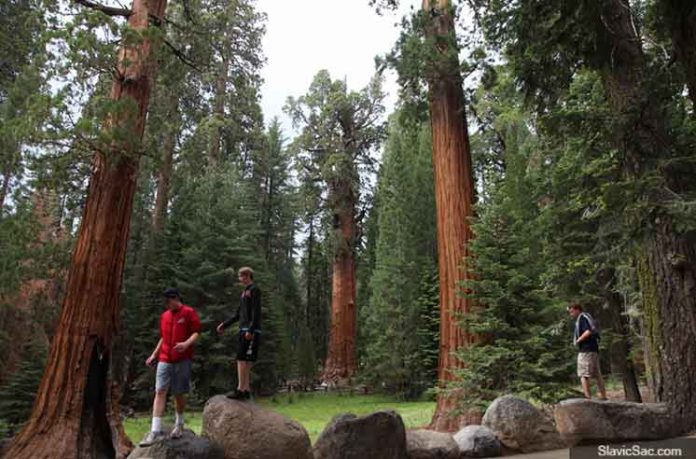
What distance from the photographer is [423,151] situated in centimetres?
2541

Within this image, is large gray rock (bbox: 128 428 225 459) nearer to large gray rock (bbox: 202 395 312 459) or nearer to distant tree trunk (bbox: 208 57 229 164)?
large gray rock (bbox: 202 395 312 459)

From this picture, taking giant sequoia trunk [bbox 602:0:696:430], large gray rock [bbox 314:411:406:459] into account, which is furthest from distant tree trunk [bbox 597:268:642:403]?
large gray rock [bbox 314:411:406:459]

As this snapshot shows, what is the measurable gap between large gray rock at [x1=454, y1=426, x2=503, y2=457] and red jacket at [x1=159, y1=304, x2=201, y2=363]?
3.11m

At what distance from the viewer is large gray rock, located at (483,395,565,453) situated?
5648 mm

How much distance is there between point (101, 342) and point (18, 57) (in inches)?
343

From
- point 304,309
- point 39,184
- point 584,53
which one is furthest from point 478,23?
point 304,309

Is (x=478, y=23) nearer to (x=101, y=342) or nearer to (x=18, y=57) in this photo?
(x=101, y=342)

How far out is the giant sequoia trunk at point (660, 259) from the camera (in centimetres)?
557

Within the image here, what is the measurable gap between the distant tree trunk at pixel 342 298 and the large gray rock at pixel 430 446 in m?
19.7

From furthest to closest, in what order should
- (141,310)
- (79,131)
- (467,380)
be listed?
(141,310) → (467,380) → (79,131)

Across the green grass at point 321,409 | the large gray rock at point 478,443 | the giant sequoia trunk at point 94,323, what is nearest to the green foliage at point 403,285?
the green grass at point 321,409

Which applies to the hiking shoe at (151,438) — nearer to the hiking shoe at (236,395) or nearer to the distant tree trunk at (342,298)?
the hiking shoe at (236,395)

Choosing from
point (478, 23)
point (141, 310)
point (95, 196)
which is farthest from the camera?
point (141, 310)

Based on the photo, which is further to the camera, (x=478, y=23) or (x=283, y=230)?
(x=283, y=230)
